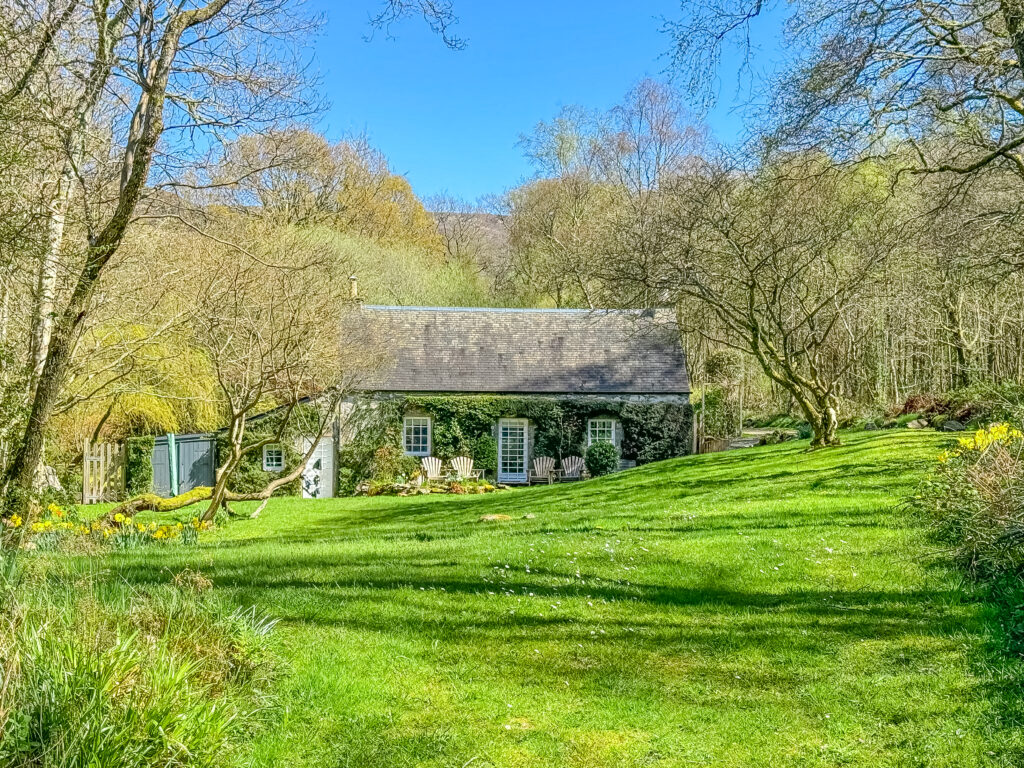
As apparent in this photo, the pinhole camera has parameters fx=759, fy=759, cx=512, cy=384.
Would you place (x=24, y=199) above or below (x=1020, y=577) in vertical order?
above

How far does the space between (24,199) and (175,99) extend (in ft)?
6.07

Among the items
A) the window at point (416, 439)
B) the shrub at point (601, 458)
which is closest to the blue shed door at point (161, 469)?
the window at point (416, 439)

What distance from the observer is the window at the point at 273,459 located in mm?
25031

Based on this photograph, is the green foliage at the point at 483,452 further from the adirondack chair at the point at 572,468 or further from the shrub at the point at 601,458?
the shrub at the point at 601,458

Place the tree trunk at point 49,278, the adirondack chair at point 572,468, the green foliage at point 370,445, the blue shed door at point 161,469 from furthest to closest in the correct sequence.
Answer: the adirondack chair at point 572,468 → the green foliage at point 370,445 → the blue shed door at point 161,469 → the tree trunk at point 49,278

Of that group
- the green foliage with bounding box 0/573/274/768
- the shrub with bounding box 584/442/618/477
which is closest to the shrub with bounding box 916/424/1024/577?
the green foliage with bounding box 0/573/274/768

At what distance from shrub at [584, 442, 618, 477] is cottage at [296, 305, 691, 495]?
0.80 metres

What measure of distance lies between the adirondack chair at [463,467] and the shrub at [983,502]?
1834 centimetres

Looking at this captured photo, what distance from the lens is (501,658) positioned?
5.20 m

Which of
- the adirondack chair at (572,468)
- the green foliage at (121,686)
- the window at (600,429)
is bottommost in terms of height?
the adirondack chair at (572,468)

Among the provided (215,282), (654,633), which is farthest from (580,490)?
(654,633)

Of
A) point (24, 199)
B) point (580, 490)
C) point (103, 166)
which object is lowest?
point (580, 490)

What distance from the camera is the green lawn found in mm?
4102

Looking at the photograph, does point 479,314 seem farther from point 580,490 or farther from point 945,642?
point 945,642
